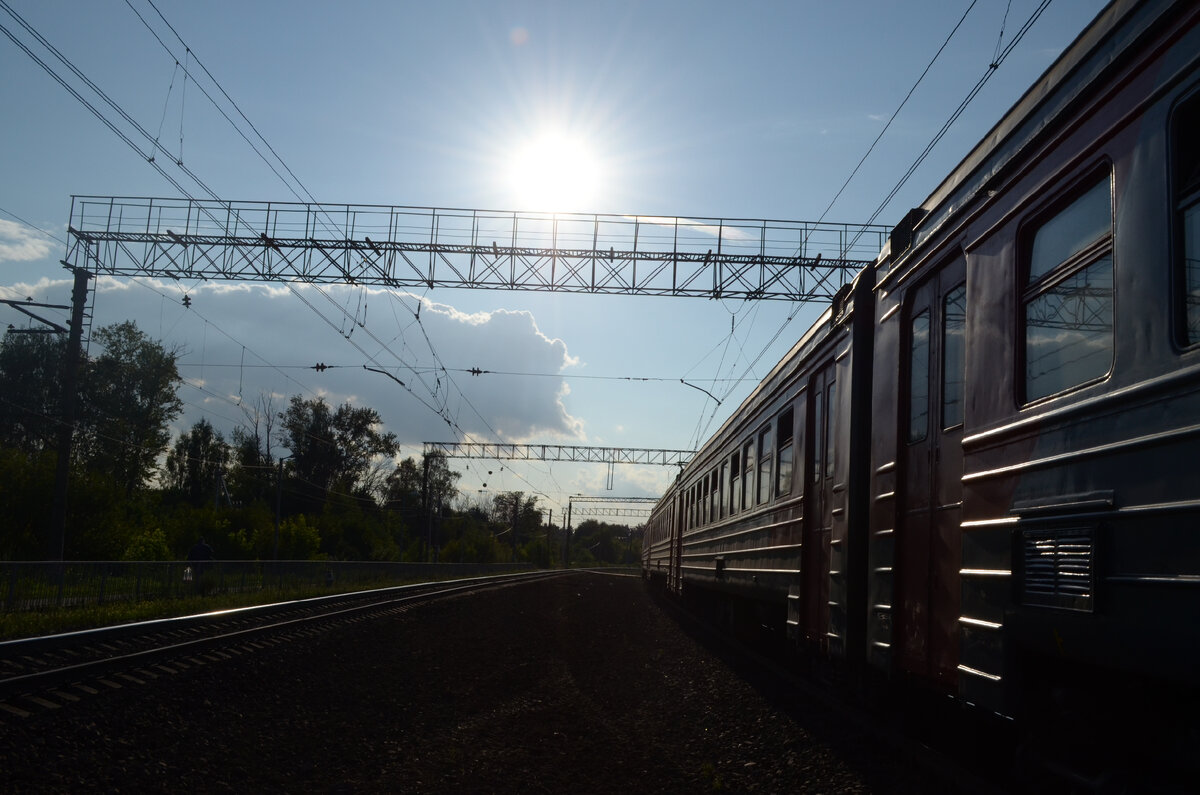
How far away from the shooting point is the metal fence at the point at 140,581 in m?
13.8

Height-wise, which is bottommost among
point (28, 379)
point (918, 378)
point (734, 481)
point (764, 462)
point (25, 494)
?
point (25, 494)

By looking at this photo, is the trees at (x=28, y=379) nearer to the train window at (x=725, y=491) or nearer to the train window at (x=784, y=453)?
the train window at (x=725, y=491)

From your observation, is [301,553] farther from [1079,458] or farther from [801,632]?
[1079,458]

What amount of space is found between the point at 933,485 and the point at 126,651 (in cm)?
794

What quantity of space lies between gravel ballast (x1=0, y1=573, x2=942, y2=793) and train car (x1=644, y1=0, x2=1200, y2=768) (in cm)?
104

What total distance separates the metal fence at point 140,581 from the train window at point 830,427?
455 inches

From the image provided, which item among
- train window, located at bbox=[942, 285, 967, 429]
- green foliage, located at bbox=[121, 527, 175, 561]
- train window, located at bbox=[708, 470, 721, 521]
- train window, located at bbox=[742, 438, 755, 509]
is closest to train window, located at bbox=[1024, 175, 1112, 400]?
train window, located at bbox=[942, 285, 967, 429]

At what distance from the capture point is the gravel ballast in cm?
564

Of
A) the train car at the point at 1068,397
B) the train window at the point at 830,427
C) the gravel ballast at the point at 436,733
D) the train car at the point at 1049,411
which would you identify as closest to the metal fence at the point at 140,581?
the gravel ballast at the point at 436,733

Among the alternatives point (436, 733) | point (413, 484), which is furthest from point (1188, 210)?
point (413, 484)

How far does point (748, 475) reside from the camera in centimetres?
1205

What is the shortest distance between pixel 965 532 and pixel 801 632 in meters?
3.71

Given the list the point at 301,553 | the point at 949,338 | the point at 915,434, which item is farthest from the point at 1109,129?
the point at 301,553

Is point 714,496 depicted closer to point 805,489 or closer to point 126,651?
point 805,489
